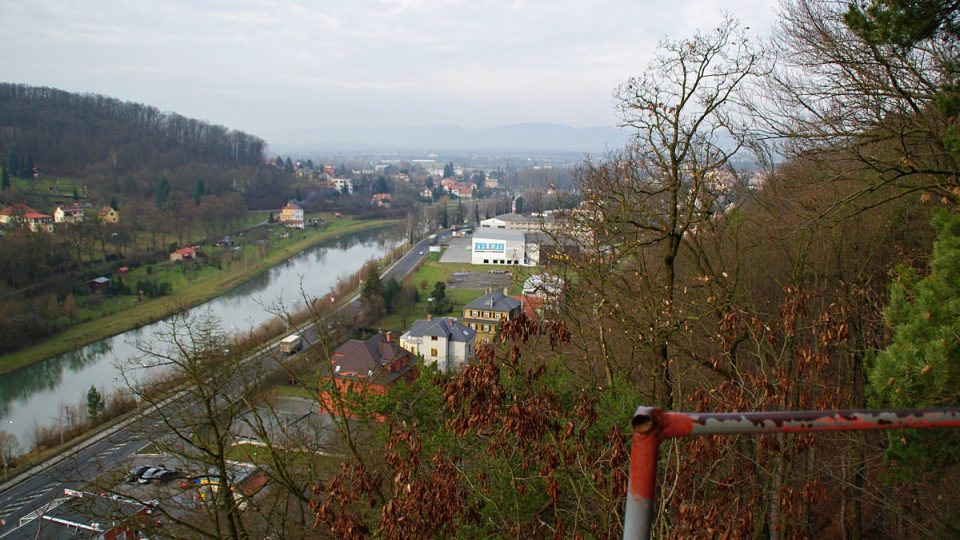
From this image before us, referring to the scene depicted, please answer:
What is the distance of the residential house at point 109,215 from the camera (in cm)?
3516

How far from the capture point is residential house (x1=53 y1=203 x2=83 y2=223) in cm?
3366

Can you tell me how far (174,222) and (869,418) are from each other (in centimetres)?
4182

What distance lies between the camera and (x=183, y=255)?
33062 millimetres

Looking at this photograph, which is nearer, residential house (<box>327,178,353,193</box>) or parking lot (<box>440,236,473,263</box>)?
parking lot (<box>440,236,473,263</box>)

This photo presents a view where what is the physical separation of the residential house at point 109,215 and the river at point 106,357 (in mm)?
10248

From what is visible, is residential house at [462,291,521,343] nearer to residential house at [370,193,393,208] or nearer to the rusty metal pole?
the rusty metal pole

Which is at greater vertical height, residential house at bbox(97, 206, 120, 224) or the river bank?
residential house at bbox(97, 206, 120, 224)

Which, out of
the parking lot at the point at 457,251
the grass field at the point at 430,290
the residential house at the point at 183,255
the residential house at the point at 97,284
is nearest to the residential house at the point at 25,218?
the residential house at the point at 97,284

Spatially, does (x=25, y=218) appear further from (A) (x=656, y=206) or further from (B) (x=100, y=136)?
(A) (x=656, y=206)

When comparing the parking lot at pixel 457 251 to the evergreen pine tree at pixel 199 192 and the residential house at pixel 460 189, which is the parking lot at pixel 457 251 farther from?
the residential house at pixel 460 189

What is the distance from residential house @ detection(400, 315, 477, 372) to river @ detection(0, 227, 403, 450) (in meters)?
3.65

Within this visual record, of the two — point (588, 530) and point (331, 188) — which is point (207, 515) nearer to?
point (588, 530)

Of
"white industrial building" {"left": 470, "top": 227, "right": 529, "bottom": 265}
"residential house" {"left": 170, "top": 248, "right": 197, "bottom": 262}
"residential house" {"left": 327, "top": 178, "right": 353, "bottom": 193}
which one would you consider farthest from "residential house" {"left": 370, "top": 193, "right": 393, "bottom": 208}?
"white industrial building" {"left": 470, "top": 227, "right": 529, "bottom": 265}

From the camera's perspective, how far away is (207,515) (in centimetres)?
489
